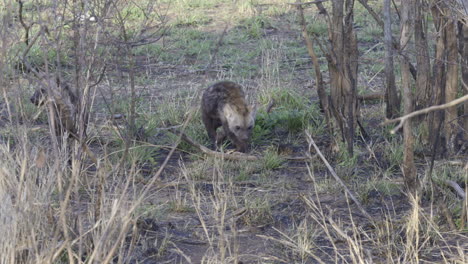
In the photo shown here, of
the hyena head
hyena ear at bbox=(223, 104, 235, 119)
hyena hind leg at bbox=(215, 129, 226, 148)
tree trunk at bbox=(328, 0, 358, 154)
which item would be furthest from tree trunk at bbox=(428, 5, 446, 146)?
hyena hind leg at bbox=(215, 129, 226, 148)

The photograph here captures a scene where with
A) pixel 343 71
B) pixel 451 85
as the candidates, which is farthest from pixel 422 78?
pixel 343 71

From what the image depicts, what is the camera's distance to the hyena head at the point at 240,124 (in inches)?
280

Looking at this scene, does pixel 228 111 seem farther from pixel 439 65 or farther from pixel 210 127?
pixel 439 65

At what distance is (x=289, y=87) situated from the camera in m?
8.74

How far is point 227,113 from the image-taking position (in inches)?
295

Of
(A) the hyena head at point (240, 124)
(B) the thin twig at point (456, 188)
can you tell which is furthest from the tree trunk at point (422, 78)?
(A) the hyena head at point (240, 124)

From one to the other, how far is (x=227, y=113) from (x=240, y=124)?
1.04 ft

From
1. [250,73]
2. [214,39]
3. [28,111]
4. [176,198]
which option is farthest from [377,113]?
[214,39]

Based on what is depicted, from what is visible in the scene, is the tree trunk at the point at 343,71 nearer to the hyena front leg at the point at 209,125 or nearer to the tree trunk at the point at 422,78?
the tree trunk at the point at 422,78

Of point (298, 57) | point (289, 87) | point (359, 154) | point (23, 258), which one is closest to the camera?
point (23, 258)

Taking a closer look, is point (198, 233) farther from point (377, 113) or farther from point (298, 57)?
point (298, 57)

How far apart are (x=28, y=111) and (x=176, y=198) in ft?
9.23

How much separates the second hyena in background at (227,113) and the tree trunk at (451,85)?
1.88 m

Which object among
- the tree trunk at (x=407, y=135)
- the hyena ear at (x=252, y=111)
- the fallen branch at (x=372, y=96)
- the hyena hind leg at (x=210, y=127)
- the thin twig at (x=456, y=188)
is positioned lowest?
the thin twig at (x=456, y=188)
